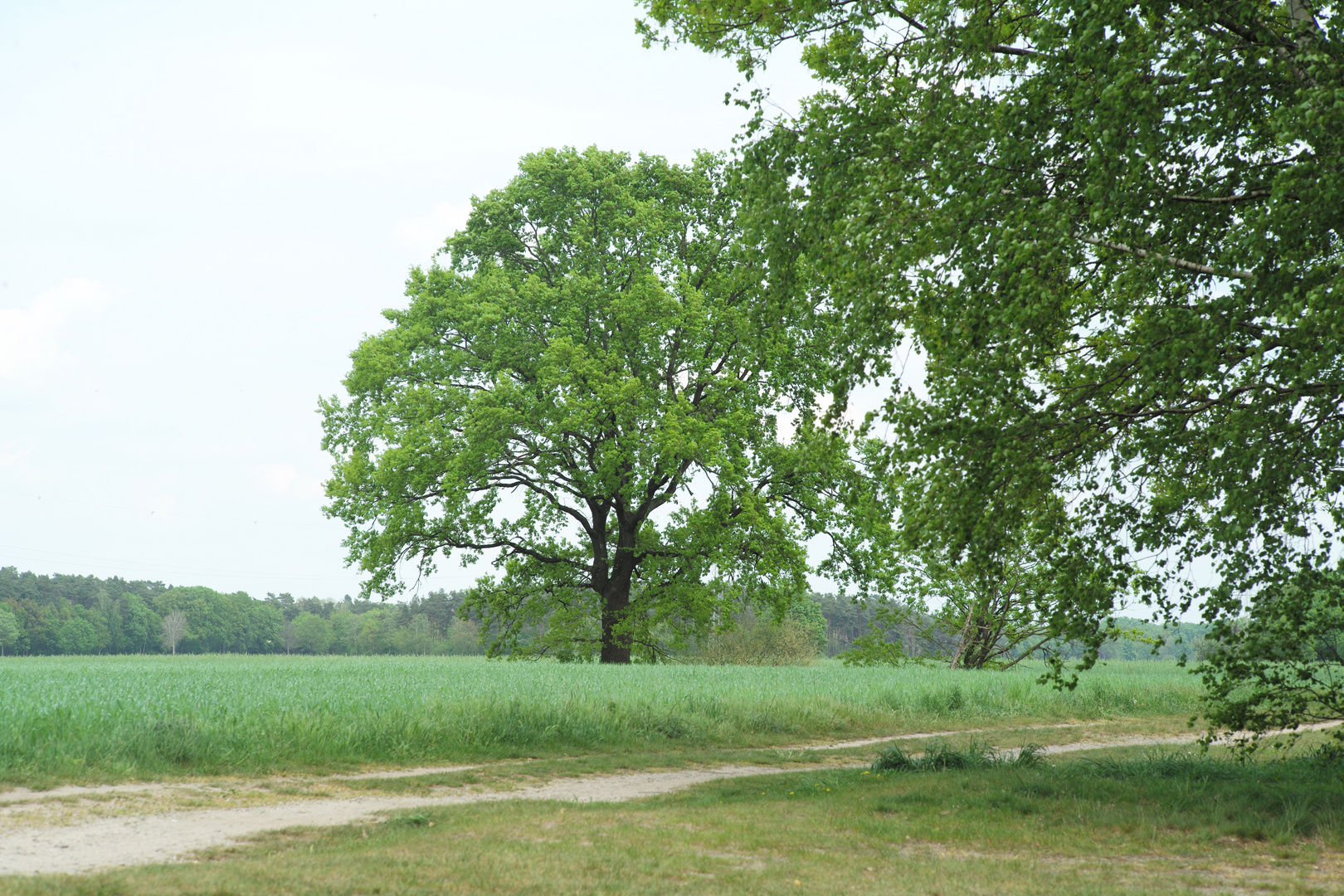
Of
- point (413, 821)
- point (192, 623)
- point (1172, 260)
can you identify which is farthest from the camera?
point (192, 623)

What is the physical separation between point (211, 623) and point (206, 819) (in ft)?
300

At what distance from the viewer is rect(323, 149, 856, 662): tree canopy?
2598 cm

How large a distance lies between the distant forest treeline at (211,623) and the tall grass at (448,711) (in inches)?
1808

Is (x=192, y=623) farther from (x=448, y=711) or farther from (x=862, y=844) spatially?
(x=862, y=844)

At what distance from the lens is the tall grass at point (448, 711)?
35.6 feet

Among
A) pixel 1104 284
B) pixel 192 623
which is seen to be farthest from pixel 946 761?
pixel 192 623

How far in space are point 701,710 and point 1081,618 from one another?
27.0ft

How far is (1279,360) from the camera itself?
8453mm

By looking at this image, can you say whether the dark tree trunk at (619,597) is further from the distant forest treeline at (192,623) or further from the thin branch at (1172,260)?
the distant forest treeline at (192,623)

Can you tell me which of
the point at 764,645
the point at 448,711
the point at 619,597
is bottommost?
the point at 764,645

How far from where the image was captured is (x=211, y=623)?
8994 centimetres

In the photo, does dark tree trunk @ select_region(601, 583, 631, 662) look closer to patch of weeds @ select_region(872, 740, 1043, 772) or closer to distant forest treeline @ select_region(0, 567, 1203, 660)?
patch of weeds @ select_region(872, 740, 1043, 772)

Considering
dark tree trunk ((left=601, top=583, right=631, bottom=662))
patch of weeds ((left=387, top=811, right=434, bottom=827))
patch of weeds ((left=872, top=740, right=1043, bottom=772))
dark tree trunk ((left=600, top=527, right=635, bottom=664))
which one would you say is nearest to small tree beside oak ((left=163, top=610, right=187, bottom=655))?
dark tree trunk ((left=600, top=527, right=635, bottom=664))

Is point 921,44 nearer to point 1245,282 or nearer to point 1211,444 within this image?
point 1245,282
